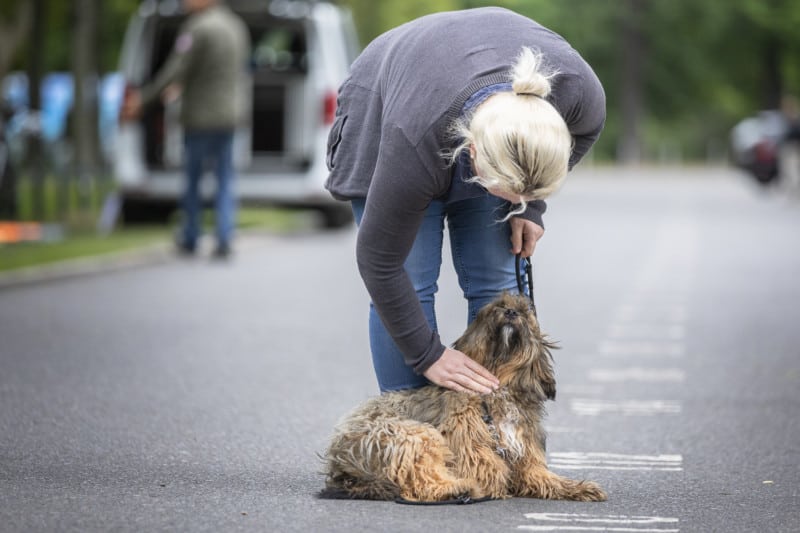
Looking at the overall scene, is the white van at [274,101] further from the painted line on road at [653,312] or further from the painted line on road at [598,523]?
the painted line on road at [598,523]

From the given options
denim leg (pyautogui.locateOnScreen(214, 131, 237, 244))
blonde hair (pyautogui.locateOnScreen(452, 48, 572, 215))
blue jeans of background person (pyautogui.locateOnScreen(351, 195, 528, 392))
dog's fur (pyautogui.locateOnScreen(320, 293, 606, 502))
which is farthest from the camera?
denim leg (pyautogui.locateOnScreen(214, 131, 237, 244))

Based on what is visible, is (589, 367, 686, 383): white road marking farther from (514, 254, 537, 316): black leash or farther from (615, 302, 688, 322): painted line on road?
(514, 254, 537, 316): black leash

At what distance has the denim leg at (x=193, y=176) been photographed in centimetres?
1426

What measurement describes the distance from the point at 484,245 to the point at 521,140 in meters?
0.90

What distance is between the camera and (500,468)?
4969 millimetres

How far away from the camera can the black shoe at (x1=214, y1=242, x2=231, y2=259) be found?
1434 cm

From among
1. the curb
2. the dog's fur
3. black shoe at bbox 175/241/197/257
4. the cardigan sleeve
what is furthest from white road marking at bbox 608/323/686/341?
black shoe at bbox 175/241/197/257

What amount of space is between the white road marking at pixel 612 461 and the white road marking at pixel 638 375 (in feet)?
6.42

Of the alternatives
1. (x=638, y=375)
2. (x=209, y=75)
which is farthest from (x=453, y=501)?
(x=209, y=75)

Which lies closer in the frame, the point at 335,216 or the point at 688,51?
the point at 335,216

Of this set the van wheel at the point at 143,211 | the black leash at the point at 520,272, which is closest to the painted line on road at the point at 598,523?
the black leash at the point at 520,272

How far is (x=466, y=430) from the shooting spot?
4867 mm

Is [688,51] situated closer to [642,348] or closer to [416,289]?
[642,348]

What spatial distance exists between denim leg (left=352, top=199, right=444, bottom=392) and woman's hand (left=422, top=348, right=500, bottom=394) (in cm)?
28
